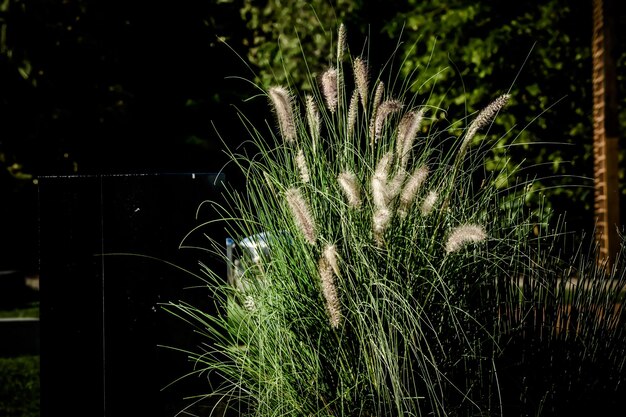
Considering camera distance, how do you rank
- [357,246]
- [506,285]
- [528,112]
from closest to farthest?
[357,246] < [506,285] < [528,112]

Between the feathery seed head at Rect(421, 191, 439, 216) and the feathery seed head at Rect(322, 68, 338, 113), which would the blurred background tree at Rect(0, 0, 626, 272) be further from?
the feathery seed head at Rect(421, 191, 439, 216)

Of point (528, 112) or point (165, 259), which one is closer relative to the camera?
point (165, 259)

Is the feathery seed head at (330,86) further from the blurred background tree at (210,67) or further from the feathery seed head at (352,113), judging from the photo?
the blurred background tree at (210,67)

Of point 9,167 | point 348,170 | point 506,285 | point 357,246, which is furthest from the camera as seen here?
point 9,167

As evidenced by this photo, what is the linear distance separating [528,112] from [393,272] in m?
→ 5.36

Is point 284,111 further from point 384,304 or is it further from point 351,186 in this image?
point 384,304

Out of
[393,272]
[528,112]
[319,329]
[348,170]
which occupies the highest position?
[528,112]

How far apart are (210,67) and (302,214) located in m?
8.34

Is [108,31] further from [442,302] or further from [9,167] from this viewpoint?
[442,302]

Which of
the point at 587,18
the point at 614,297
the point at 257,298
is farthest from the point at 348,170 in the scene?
the point at 587,18

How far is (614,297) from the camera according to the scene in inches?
114

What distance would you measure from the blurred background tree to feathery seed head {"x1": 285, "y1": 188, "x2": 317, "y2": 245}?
5.13 meters

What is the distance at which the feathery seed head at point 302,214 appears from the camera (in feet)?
7.68

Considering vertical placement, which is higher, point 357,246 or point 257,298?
point 357,246
